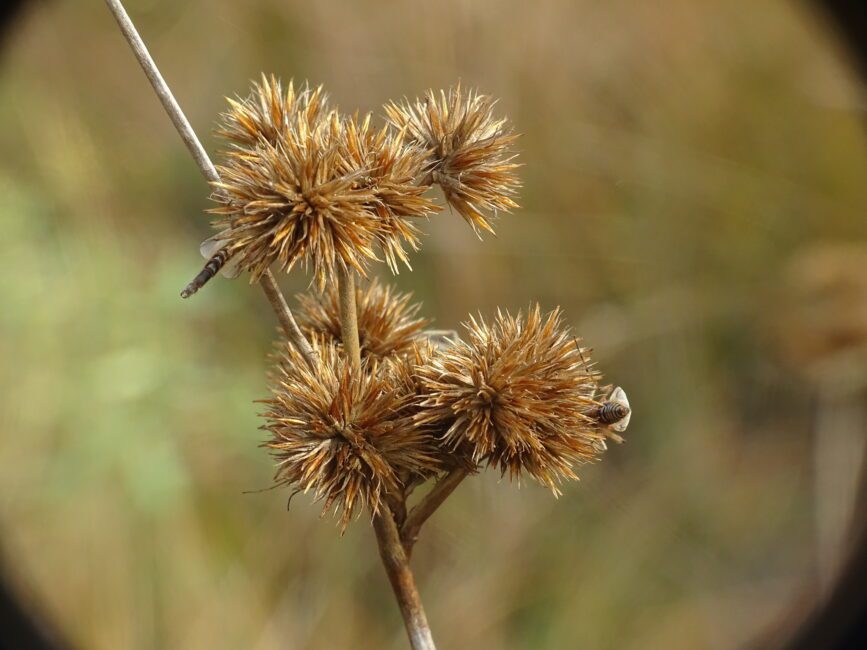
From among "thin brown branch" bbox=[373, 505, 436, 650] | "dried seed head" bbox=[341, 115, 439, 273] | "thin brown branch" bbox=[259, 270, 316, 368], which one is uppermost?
"dried seed head" bbox=[341, 115, 439, 273]

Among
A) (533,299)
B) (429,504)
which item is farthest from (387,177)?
(533,299)

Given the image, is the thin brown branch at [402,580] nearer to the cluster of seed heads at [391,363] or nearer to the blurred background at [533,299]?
the cluster of seed heads at [391,363]

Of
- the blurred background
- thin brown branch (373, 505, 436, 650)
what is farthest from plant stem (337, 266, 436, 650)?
the blurred background

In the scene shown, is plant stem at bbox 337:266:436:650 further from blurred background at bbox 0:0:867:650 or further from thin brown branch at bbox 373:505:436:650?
blurred background at bbox 0:0:867:650

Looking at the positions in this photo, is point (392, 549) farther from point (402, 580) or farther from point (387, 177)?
point (387, 177)

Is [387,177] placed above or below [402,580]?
above

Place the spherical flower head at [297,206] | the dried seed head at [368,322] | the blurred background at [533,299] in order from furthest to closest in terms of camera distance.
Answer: the blurred background at [533,299] < the dried seed head at [368,322] < the spherical flower head at [297,206]

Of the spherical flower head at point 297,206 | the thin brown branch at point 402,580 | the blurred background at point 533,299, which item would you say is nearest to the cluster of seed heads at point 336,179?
the spherical flower head at point 297,206
